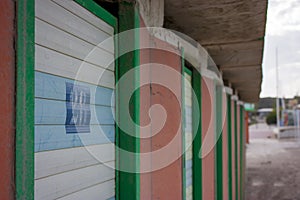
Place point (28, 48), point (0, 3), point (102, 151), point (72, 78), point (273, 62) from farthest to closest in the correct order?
point (273, 62)
point (102, 151)
point (72, 78)
point (28, 48)
point (0, 3)

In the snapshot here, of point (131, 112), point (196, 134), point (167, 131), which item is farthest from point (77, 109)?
point (196, 134)

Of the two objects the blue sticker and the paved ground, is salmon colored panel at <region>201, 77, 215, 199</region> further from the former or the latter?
the paved ground

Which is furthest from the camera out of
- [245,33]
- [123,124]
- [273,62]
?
[273,62]

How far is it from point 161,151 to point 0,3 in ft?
6.19

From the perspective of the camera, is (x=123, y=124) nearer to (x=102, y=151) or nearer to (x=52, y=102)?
(x=102, y=151)

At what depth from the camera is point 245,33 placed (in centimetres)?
388

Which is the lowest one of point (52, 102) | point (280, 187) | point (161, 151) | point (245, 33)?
point (280, 187)

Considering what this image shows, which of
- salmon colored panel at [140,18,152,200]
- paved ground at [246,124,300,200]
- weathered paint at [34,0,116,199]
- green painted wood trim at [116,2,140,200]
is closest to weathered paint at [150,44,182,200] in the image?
salmon colored panel at [140,18,152,200]

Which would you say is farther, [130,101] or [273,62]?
[273,62]

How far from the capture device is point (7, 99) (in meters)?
1.08

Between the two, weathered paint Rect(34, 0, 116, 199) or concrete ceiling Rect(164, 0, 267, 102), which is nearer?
weathered paint Rect(34, 0, 116, 199)

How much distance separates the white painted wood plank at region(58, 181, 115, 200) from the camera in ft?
5.58

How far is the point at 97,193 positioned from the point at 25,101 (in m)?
0.88

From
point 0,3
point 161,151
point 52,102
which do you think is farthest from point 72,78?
point 161,151
